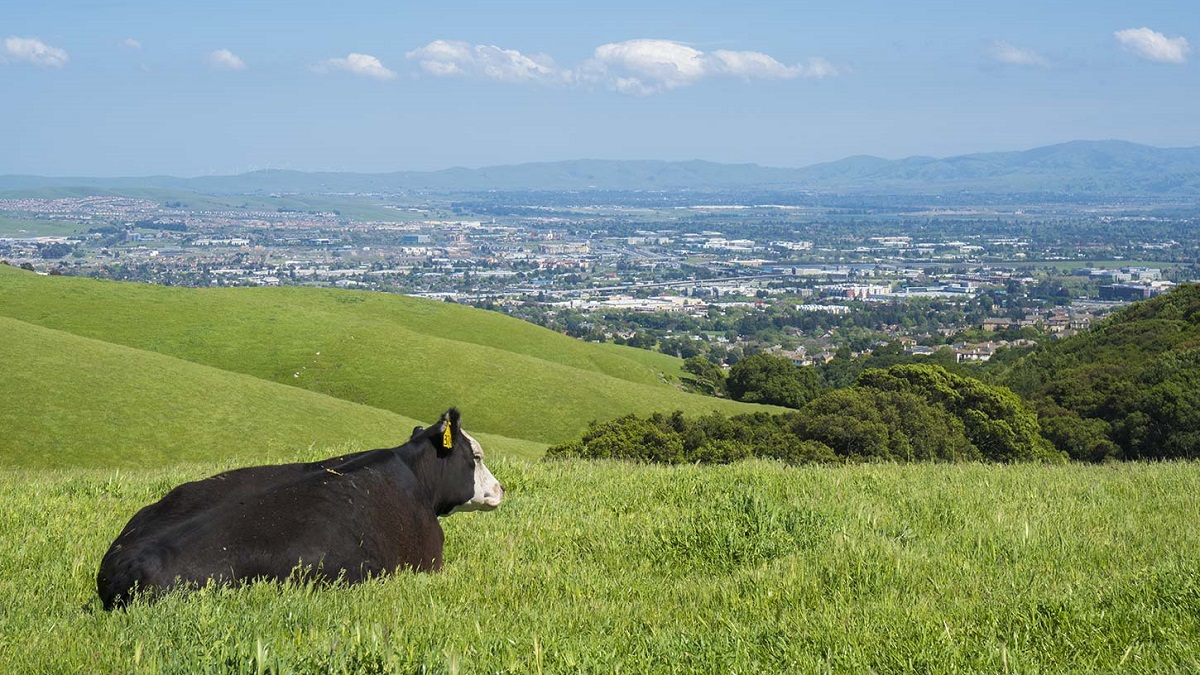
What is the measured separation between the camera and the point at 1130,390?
4641 cm

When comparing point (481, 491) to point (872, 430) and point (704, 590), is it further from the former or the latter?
point (872, 430)

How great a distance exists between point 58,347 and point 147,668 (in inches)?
2072

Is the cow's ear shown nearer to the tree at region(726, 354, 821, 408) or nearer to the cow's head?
the cow's head

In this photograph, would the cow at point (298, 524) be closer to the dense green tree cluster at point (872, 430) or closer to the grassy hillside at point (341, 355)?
the dense green tree cluster at point (872, 430)

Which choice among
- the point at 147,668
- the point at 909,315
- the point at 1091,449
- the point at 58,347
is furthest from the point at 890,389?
the point at 909,315

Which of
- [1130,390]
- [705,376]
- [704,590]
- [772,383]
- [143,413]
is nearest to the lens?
[704,590]

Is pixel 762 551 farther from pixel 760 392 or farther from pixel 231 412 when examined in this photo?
pixel 760 392

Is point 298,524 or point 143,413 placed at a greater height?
point 298,524

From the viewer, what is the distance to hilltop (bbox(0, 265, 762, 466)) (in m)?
60.6

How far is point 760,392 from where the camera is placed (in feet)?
274

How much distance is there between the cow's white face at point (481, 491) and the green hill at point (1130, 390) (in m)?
26.0

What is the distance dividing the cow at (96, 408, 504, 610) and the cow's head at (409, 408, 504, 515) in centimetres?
1

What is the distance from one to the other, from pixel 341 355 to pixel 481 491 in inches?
2492

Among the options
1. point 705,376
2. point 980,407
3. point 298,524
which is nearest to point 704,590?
point 298,524
